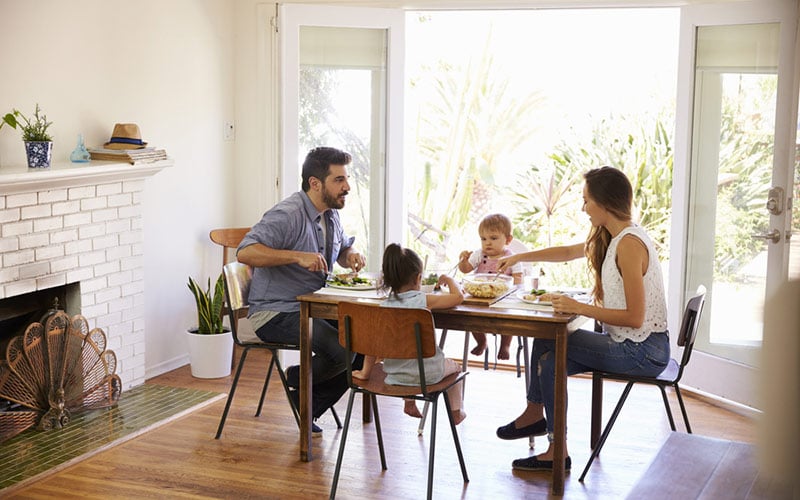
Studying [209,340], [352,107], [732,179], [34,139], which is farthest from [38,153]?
[732,179]

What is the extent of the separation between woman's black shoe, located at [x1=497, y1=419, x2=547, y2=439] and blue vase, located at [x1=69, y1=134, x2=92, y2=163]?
2299mm

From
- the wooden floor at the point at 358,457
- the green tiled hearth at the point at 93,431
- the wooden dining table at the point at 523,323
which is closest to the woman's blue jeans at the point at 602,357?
the wooden dining table at the point at 523,323


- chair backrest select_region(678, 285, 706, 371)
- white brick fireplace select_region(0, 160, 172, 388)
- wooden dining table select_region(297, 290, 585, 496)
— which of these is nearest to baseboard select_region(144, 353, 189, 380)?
white brick fireplace select_region(0, 160, 172, 388)

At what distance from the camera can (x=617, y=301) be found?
361 centimetres

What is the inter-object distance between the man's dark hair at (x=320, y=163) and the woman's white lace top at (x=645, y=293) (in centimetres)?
129

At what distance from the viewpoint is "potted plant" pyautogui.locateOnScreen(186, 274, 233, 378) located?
16.7 feet

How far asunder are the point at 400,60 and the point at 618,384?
2.20m

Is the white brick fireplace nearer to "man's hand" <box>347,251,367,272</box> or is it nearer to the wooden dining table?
"man's hand" <box>347,251,367,272</box>

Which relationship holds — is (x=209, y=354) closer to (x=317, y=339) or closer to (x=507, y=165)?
(x=317, y=339)

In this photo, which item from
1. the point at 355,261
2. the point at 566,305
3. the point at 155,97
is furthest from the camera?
the point at 155,97

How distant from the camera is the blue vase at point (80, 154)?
4.39 m

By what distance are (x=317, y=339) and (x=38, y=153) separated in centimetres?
146

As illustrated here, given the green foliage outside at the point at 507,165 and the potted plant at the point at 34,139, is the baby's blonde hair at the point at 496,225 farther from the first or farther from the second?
the green foliage outside at the point at 507,165

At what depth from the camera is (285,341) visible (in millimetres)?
4039
